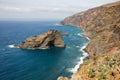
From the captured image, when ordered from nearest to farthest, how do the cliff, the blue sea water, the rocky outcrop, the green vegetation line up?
the green vegetation → the cliff → the blue sea water → the rocky outcrop

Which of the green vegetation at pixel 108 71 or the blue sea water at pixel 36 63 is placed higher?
the green vegetation at pixel 108 71

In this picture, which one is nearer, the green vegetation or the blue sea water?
the green vegetation

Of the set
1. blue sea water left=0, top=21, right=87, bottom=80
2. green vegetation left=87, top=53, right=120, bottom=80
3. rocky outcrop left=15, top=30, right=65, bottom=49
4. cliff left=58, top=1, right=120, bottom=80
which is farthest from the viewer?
rocky outcrop left=15, top=30, right=65, bottom=49

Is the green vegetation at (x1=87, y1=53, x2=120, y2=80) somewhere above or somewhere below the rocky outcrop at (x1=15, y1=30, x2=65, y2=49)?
above

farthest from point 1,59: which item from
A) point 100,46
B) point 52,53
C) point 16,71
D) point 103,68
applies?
point 103,68

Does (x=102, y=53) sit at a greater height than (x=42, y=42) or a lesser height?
lesser

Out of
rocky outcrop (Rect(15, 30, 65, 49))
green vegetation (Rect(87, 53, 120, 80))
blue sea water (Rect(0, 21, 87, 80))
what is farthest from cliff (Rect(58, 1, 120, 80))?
rocky outcrop (Rect(15, 30, 65, 49))

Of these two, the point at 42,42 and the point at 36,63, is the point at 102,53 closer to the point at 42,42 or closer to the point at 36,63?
the point at 36,63

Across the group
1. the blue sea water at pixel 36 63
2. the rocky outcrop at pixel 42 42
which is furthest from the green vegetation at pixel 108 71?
the rocky outcrop at pixel 42 42

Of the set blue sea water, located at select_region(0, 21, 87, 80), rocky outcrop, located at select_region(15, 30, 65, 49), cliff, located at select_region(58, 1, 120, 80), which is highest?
cliff, located at select_region(58, 1, 120, 80)

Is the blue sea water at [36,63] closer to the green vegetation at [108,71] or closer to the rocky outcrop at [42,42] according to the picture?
the rocky outcrop at [42,42]

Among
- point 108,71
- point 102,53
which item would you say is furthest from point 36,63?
point 108,71

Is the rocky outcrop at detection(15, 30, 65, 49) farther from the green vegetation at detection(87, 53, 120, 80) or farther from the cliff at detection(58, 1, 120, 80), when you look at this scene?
the green vegetation at detection(87, 53, 120, 80)

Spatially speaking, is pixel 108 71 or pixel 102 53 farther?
pixel 102 53
